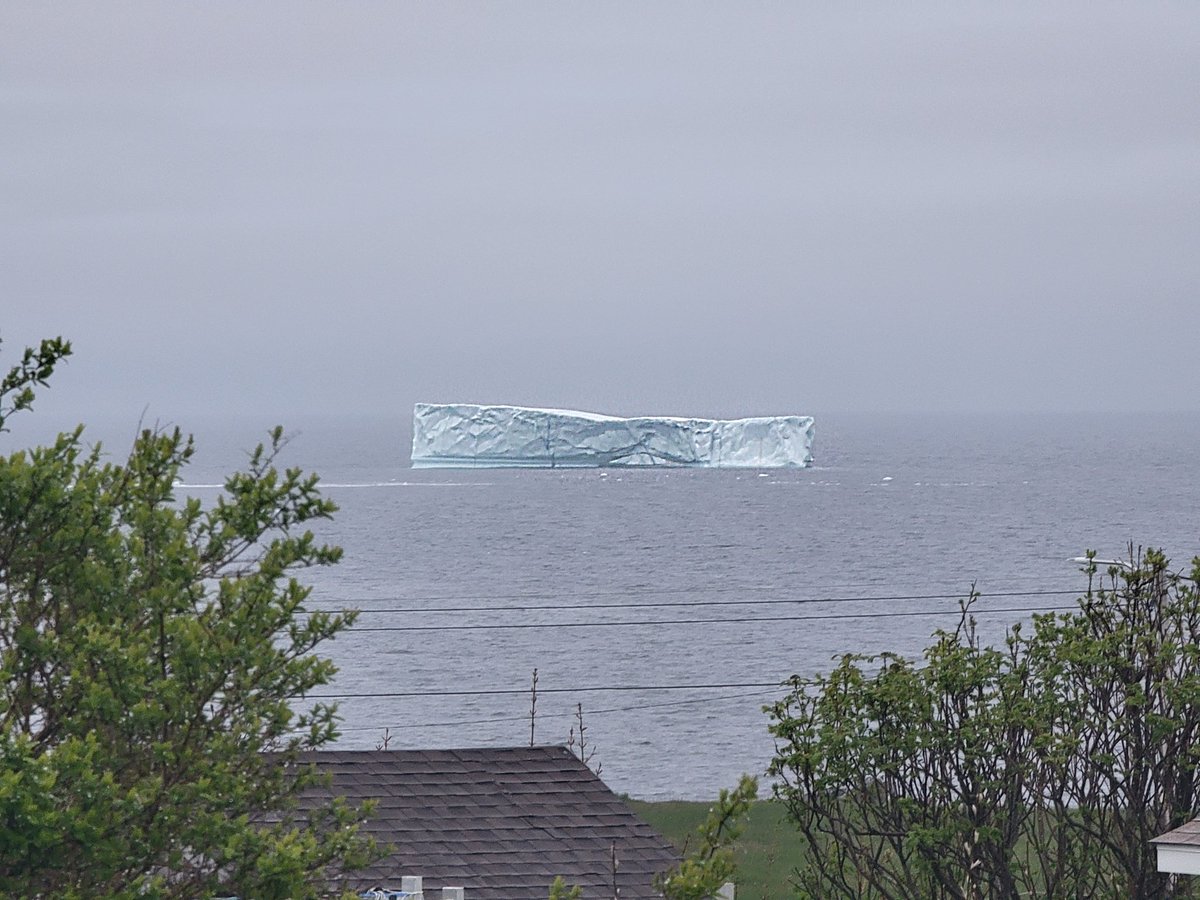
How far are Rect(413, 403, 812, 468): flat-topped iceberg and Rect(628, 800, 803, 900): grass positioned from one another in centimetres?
5084

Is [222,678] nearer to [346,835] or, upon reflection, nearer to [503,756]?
[346,835]

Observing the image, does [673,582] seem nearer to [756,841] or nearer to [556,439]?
[556,439]

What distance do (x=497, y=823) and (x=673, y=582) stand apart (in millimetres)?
50137

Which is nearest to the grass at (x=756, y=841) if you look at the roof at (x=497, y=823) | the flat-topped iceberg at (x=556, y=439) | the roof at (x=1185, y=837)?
the roof at (x=497, y=823)

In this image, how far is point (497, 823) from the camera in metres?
11.3

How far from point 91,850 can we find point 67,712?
0.57 meters

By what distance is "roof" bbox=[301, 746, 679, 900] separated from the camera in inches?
414

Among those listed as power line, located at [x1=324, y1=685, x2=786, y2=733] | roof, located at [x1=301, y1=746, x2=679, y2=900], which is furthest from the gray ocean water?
roof, located at [x1=301, y1=746, x2=679, y2=900]

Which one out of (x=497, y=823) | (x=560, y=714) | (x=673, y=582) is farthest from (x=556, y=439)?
(x=497, y=823)

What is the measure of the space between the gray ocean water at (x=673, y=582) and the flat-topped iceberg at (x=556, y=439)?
3.93m

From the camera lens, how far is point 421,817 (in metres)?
11.3

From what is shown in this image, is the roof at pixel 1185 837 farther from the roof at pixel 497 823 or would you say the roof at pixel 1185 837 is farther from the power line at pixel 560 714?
the power line at pixel 560 714

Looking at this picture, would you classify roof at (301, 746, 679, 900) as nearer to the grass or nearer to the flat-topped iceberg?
the grass

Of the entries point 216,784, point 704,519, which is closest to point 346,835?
point 216,784
